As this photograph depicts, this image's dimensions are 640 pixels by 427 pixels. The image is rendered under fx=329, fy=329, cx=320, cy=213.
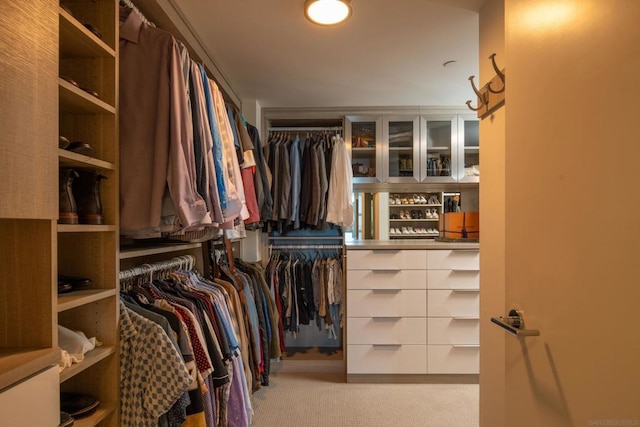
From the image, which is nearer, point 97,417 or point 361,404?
point 97,417

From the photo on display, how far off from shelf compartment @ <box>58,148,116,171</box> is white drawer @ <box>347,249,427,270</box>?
181 cm

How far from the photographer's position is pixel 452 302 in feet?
8.17

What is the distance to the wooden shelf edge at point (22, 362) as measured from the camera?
63 centimetres

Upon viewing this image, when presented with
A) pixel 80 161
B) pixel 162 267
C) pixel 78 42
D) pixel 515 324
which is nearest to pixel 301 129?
A: pixel 162 267

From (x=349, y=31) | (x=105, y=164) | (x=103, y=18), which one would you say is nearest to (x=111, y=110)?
(x=105, y=164)

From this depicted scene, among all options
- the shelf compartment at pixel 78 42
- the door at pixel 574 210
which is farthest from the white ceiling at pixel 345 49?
the door at pixel 574 210

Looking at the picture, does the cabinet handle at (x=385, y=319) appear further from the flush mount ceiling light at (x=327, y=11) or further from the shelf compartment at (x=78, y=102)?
the shelf compartment at (x=78, y=102)

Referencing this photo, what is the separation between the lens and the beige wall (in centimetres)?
141

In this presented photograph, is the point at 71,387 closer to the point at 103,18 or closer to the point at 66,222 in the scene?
the point at 66,222

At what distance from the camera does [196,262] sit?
1.95 m

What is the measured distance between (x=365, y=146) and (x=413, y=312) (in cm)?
149

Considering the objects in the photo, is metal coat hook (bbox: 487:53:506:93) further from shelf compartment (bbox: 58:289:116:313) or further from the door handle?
shelf compartment (bbox: 58:289:116:313)

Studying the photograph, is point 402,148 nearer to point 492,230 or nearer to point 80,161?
point 492,230

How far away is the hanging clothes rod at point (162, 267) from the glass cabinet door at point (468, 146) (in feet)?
7.64
